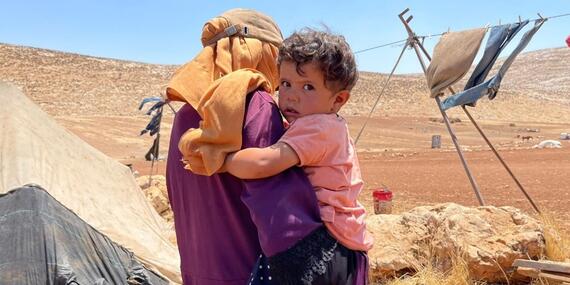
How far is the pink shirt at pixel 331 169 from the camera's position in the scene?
1648mm

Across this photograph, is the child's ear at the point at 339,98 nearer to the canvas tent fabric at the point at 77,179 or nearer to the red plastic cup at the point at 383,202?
the canvas tent fabric at the point at 77,179

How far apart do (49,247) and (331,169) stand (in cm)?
247

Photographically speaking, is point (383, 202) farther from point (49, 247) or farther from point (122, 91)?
point (122, 91)

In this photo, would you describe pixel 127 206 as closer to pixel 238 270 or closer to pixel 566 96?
pixel 238 270

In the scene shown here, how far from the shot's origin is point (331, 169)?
1692 mm

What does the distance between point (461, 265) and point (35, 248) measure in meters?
3.23

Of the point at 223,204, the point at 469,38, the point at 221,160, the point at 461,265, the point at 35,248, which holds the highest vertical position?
the point at 469,38

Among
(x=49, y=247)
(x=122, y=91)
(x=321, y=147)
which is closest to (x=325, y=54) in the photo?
(x=321, y=147)

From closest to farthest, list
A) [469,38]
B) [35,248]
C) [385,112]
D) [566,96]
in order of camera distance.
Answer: [35,248], [469,38], [385,112], [566,96]

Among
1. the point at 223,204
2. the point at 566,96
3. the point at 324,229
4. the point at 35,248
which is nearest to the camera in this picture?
the point at 324,229

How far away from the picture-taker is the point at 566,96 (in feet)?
179

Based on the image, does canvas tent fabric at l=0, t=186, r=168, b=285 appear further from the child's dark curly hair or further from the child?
the child's dark curly hair

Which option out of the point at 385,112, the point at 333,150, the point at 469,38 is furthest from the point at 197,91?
the point at 385,112

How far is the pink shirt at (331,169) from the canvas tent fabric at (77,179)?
276 centimetres
